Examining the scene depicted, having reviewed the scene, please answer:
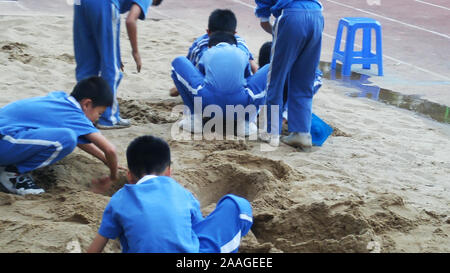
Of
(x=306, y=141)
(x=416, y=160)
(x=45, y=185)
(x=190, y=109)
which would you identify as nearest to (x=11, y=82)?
(x=190, y=109)

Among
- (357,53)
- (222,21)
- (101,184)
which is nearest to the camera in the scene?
(101,184)

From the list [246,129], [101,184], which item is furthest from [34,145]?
[246,129]

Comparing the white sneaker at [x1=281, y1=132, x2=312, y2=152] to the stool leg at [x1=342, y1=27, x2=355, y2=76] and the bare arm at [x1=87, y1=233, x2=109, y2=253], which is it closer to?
the bare arm at [x1=87, y1=233, x2=109, y2=253]

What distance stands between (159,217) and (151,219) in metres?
0.04

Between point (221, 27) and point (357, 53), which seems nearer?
point (221, 27)

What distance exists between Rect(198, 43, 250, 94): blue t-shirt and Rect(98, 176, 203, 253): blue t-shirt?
8.14 ft

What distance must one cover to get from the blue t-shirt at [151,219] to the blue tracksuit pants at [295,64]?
2.49 m

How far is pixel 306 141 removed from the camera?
5219mm

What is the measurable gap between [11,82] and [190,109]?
6.22 ft

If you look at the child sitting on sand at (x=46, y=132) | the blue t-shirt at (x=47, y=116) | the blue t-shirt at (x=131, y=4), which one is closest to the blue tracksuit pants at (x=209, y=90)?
the blue t-shirt at (x=131, y=4)

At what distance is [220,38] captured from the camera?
550cm

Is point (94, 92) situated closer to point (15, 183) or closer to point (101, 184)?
point (101, 184)

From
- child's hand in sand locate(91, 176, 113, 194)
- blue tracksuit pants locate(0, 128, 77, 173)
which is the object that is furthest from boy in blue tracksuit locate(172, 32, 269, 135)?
blue tracksuit pants locate(0, 128, 77, 173)
